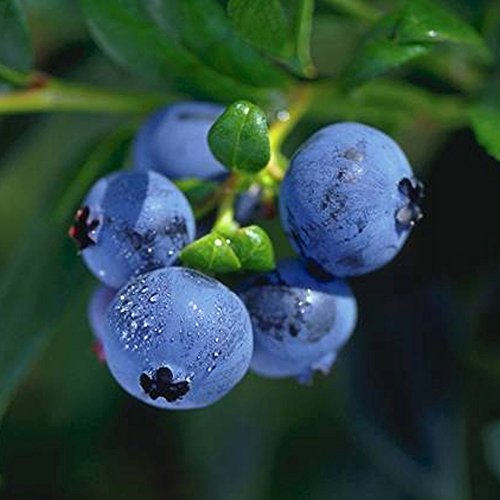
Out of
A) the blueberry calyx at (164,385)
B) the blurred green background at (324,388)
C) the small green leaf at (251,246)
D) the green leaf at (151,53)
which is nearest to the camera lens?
the blueberry calyx at (164,385)

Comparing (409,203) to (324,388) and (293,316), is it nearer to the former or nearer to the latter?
(293,316)

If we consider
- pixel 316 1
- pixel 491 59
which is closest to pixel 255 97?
pixel 316 1

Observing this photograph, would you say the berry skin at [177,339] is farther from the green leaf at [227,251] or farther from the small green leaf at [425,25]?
the small green leaf at [425,25]

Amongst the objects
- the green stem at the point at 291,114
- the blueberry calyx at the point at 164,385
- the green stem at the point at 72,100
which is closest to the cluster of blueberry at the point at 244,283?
the blueberry calyx at the point at 164,385

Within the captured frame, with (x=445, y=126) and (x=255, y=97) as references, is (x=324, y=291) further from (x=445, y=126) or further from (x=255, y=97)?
(x=445, y=126)

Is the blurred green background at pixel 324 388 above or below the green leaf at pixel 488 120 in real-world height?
below

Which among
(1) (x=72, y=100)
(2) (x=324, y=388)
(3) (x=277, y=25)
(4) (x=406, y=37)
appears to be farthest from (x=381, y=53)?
(2) (x=324, y=388)
